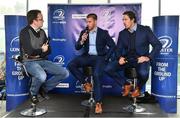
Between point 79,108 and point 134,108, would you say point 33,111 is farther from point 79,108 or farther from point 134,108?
point 134,108

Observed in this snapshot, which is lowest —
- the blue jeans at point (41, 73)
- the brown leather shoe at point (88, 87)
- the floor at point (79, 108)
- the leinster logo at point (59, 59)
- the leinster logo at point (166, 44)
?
the floor at point (79, 108)

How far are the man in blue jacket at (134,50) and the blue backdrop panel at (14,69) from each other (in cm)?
152

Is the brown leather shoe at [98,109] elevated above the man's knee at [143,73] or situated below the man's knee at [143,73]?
below

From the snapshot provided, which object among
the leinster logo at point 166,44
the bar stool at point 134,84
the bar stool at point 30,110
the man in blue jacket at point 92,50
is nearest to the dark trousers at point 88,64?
the man in blue jacket at point 92,50

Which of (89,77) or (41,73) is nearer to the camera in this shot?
(41,73)

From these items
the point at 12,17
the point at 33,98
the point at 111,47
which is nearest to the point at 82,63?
the point at 111,47

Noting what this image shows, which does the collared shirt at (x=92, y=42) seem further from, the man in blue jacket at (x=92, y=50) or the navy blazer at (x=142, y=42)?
the navy blazer at (x=142, y=42)

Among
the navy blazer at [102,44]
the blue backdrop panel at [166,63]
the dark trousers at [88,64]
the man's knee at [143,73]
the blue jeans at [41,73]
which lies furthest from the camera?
the blue backdrop panel at [166,63]

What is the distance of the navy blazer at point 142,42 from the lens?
530 centimetres

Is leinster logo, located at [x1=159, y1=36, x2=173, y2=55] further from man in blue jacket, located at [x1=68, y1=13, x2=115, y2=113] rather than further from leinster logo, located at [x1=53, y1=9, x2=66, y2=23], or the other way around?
leinster logo, located at [x1=53, y1=9, x2=66, y2=23]

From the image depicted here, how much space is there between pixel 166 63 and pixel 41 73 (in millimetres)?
1995

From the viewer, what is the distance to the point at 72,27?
6520mm

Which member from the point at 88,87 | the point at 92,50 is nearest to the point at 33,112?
the point at 88,87

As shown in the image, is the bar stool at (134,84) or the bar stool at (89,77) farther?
the bar stool at (89,77)
